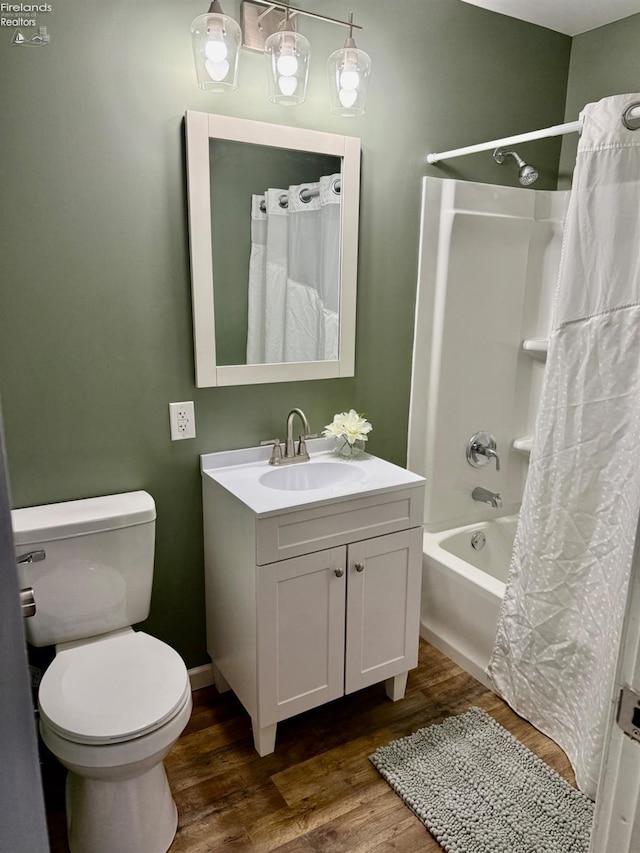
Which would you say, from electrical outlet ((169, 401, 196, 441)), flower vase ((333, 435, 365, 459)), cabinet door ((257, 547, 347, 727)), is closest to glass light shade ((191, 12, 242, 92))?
electrical outlet ((169, 401, 196, 441))

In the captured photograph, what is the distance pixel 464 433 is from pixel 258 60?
66.6 inches

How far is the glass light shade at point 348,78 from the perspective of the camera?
76.8 inches

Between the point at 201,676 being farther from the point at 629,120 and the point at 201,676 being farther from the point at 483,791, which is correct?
the point at 629,120

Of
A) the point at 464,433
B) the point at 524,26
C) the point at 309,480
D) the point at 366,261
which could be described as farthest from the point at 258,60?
the point at 464,433

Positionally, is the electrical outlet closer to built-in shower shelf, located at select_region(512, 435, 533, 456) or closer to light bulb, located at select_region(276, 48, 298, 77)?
light bulb, located at select_region(276, 48, 298, 77)

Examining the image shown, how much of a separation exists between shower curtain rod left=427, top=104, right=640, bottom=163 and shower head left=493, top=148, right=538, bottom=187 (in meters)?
0.14

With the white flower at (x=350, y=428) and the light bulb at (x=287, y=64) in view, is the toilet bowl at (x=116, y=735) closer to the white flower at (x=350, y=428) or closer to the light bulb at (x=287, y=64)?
the white flower at (x=350, y=428)

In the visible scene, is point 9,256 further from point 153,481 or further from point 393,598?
point 393,598

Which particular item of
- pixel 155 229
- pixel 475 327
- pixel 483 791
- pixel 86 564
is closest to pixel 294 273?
pixel 155 229

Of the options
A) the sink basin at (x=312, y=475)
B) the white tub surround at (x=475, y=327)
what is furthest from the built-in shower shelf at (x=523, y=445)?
the sink basin at (x=312, y=475)

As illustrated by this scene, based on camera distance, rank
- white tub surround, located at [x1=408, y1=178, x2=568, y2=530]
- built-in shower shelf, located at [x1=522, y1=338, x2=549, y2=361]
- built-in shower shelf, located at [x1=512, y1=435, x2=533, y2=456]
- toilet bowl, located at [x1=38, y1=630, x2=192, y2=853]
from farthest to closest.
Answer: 1. built-in shower shelf, located at [x1=512, y1=435, x2=533, y2=456]
2. built-in shower shelf, located at [x1=522, y1=338, x2=549, y2=361]
3. white tub surround, located at [x1=408, y1=178, x2=568, y2=530]
4. toilet bowl, located at [x1=38, y1=630, x2=192, y2=853]

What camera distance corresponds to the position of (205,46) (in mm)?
1771

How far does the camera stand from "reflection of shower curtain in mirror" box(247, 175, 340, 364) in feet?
6.93

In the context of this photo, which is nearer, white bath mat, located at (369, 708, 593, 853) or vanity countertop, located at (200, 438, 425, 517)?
white bath mat, located at (369, 708, 593, 853)
